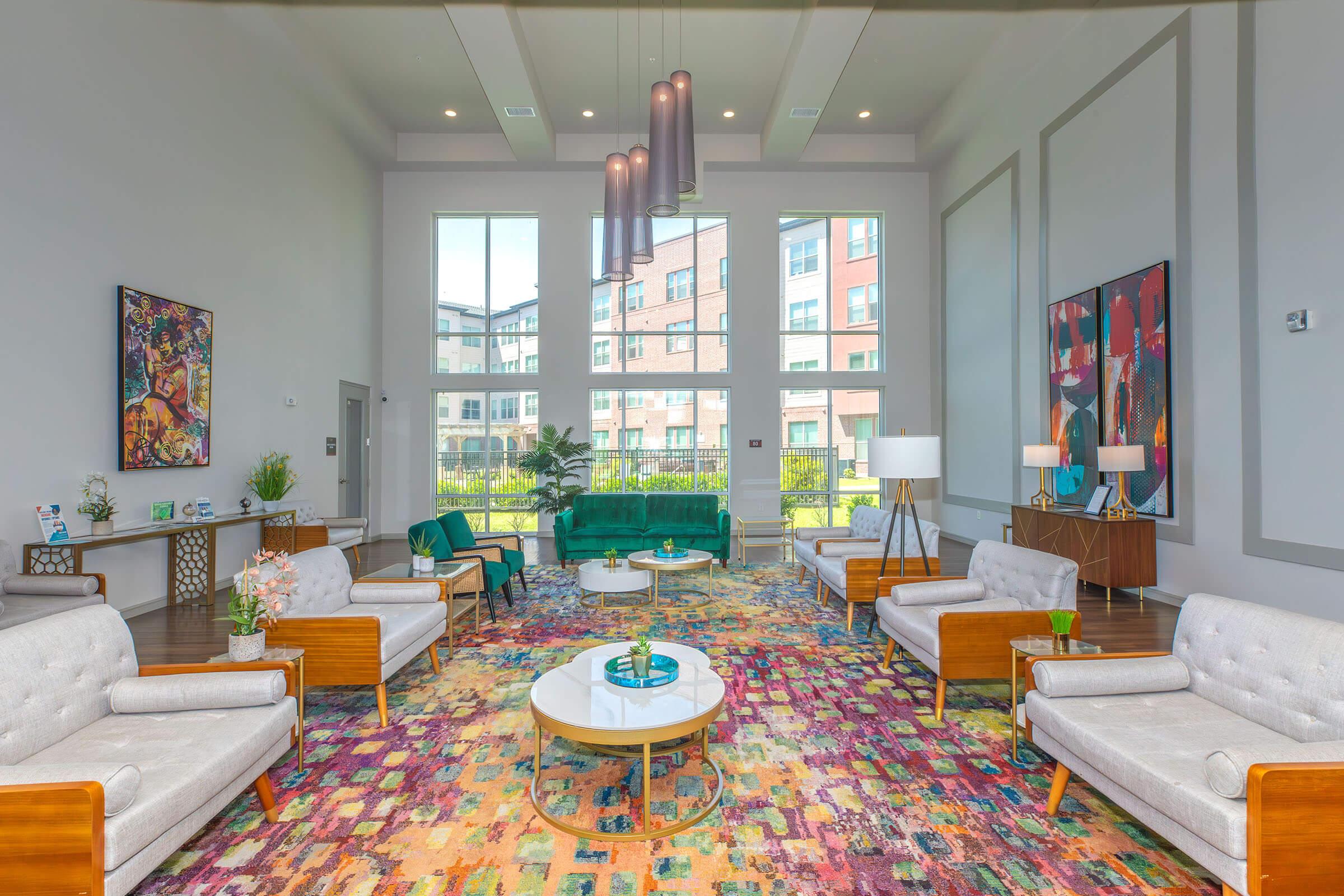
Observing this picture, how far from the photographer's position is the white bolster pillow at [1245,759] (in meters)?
A: 1.76

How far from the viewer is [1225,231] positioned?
16.1 ft

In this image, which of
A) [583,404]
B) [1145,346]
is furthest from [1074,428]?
[583,404]

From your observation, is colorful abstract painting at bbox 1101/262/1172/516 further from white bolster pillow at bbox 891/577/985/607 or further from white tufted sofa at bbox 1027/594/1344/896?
white tufted sofa at bbox 1027/594/1344/896

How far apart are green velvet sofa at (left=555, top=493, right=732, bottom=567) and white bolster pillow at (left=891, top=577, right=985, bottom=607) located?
339 centimetres

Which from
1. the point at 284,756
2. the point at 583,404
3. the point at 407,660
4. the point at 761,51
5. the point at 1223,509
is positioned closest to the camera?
the point at 284,756

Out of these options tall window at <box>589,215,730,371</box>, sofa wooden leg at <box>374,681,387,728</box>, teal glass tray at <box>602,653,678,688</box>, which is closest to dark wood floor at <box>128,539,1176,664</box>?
sofa wooden leg at <box>374,681,387,728</box>

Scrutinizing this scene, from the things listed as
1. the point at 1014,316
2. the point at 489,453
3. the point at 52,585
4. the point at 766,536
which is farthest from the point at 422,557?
the point at 1014,316

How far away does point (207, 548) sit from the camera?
5523 millimetres

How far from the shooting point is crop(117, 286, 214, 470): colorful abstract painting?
5102 mm

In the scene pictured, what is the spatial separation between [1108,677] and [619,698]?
206cm

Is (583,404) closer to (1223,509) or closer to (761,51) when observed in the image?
(761,51)

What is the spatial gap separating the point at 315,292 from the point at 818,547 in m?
6.98

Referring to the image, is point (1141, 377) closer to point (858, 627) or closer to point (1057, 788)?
point (858, 627)

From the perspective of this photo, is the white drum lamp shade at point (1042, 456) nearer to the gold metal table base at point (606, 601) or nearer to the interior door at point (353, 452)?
the gold metal table base at point (606, 601)
